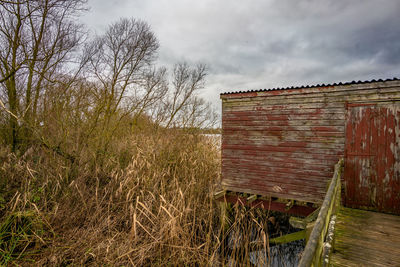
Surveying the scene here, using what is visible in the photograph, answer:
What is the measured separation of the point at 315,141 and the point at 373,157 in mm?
1453

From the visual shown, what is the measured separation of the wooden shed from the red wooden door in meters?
0.02

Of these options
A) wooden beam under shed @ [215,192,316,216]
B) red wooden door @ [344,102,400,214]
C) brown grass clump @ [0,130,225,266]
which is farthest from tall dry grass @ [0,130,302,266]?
red wooden door @ [344,102,400,214]

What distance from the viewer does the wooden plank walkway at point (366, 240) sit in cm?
314

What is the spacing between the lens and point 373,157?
18.6ft

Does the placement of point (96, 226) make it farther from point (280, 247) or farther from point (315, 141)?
point (280, 247)

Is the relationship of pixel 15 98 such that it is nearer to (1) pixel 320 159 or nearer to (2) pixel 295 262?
(1) pixel 320 159

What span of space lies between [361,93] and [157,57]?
10.3 meters

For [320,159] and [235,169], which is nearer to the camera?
[320,159]

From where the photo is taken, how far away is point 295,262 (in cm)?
744

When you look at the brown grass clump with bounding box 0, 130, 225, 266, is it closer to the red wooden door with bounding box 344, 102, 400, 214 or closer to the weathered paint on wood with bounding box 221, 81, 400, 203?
the weathered paint on wood with bounding box 221, 81, 400, 203

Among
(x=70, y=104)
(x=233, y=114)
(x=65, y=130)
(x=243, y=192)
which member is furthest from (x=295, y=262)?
(x=70, y=104)

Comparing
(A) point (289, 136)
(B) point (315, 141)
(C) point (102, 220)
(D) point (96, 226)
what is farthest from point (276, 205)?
(D) point (96, 226)

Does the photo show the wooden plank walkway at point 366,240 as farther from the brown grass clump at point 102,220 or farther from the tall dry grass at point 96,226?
the brown grass clump at point 102,220

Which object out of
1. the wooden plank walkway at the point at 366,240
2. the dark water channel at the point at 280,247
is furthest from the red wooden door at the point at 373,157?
the dark water channel at the point at 280,247
